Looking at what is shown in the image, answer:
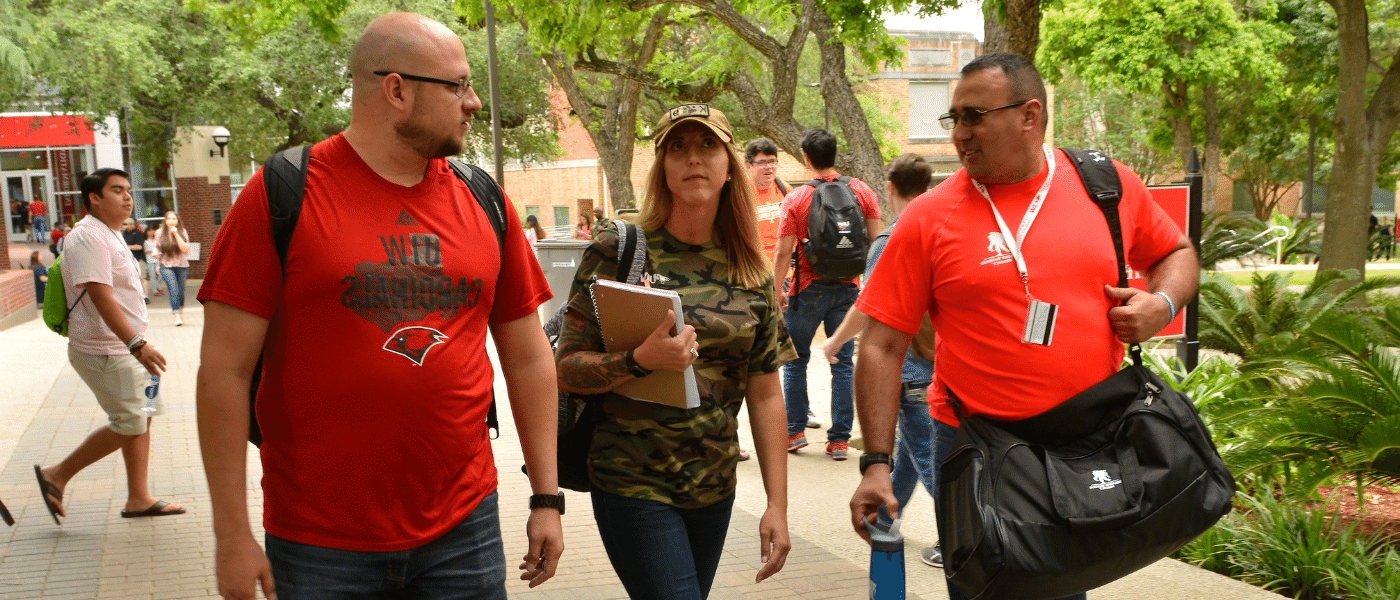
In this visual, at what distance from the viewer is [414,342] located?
89.3 inches

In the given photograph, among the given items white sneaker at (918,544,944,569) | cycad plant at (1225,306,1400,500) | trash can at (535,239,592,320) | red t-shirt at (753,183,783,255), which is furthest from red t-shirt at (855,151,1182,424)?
trash can at (535,239,592,320)

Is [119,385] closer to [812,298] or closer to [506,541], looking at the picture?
[506,541]

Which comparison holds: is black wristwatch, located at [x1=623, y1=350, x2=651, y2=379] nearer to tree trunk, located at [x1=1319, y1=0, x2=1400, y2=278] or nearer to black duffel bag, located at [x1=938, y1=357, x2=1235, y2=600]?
black duffel bag, located at [x1=938, y1=357, x2=1235, y2=600]

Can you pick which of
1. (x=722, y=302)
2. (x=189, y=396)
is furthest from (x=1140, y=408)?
(x=189, y=396)

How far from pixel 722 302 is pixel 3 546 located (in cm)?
478

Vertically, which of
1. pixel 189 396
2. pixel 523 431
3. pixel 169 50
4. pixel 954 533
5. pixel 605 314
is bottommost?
pixel 189 396

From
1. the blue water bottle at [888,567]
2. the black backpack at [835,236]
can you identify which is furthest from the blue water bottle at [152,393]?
the blue water bottle at [888,567]

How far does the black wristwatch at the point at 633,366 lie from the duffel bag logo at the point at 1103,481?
3.59 feet

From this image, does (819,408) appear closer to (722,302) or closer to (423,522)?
(722,302)

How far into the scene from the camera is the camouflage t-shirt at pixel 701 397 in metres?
2.88

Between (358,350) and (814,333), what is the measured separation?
4.86 m

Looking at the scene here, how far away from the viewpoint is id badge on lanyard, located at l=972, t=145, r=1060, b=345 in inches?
104

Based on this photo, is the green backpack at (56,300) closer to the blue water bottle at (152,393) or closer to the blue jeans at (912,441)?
the blue water bottle at (152,393)

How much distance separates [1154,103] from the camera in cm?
4197
